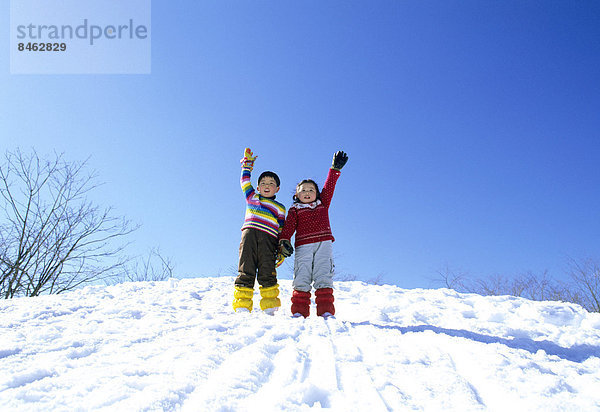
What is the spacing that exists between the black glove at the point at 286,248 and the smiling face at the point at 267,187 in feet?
2.10

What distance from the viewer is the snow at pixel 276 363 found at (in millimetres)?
1394

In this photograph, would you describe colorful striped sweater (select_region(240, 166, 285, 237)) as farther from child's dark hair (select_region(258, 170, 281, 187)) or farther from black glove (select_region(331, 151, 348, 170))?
black glove (select_region(331, 151, 348, 170))

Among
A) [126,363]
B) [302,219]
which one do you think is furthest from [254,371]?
[302,219]

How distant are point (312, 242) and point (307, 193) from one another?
1.97 feet

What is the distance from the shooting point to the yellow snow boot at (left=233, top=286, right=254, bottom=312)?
3.61 m

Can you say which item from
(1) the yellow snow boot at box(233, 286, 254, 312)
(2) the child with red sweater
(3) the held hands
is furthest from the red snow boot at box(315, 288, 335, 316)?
(3) the held hands

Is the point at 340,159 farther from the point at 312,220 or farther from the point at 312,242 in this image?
the point at 312,242

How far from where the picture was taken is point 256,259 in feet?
12.6

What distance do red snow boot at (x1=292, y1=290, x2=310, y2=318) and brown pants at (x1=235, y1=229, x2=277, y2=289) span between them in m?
0.35

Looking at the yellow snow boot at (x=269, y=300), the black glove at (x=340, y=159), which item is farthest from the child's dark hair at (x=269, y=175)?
the yellow snow boot at (x=269, y=300)

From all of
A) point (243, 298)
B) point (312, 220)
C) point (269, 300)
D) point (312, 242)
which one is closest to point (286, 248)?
point (312, 242)

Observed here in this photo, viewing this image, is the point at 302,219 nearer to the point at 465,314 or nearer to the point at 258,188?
the point at 258,188

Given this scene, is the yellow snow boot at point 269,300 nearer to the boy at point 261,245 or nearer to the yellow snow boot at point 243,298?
the boy at point 261,245

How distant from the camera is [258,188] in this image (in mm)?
4121
